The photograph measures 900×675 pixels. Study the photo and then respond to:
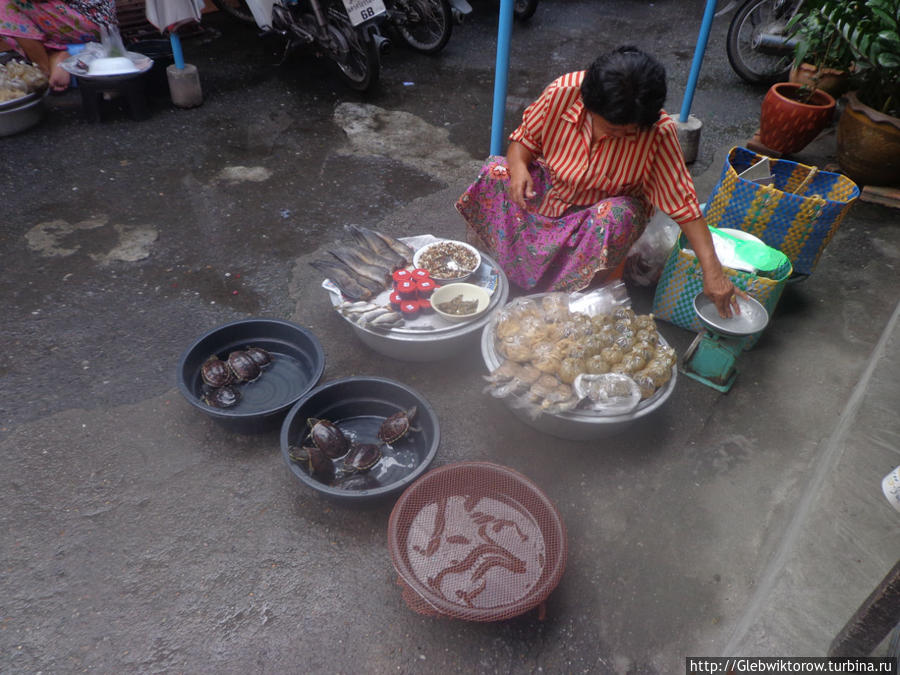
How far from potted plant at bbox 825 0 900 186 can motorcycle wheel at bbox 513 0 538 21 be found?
3.96 m

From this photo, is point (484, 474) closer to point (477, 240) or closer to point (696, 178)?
point (477, 240)

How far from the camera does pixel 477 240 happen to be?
A: 10.4 ft

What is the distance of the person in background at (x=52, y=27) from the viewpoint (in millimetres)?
4590

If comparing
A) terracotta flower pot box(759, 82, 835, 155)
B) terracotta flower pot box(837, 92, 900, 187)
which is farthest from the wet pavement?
terracotta flower pot box(759, 82, 835, 155)

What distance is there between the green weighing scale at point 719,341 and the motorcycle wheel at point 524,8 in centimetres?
591

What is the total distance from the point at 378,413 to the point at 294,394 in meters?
0.40

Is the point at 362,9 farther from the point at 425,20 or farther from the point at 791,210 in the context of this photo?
the point at 791,210

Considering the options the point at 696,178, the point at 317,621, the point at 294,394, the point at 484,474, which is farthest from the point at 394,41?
the point at 317,621

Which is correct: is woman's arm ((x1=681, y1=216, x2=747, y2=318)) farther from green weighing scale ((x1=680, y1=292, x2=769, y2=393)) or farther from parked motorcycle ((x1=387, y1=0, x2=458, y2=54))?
parked motorcycle ((x1=387, y1=0, x2=458, y2=54))

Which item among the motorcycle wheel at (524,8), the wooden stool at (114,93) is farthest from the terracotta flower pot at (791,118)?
the wooden stool at (114,93)

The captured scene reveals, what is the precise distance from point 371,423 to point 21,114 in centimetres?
416

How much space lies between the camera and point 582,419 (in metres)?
2.25

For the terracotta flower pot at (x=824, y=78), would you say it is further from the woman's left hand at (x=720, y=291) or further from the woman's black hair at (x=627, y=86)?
the woman's black hair at (x=627, y=86)

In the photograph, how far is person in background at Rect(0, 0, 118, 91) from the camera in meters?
4.59
